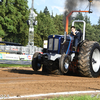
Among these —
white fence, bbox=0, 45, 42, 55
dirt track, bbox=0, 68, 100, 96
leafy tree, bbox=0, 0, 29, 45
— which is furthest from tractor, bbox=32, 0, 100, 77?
leafy tree, bbox=0, 0, 29, 45

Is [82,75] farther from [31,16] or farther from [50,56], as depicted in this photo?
[31,16]

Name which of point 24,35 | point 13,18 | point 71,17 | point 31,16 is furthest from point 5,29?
point 71,17

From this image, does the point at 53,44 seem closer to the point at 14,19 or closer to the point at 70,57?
the point at 70,57

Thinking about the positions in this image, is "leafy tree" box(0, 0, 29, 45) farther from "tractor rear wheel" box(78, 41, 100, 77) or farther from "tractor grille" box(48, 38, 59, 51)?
"tractor rear wheel" box(78, 41, 100, 77)

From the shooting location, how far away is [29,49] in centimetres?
3528

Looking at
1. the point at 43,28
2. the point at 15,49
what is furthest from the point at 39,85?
the point at 43,28

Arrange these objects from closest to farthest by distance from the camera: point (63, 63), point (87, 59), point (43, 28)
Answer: point (63, 63) → point (87, 59) → point (43, 28)

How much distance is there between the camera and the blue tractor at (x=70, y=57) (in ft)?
33.2

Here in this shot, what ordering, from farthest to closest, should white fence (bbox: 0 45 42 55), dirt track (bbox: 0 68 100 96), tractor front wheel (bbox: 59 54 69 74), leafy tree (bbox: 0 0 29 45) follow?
1. leafy tree (bbox: 0 0 29 45)
2. white fence (bbox: 0 45 42 55)
3. tractor front wheel (bbox: 59 54 69 74)
4. dirt track (bbox: 0 68 100 96)

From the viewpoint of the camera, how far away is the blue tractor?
10125 millimetres

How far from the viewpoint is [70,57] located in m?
10.6

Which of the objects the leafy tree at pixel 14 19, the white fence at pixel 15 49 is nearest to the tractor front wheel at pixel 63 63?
the white fence at pixel 15 49

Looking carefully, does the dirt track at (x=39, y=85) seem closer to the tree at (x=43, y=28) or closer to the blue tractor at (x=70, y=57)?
the blue tractor at (x=70, y=57)

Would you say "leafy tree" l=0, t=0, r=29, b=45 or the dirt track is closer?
the dirt track
